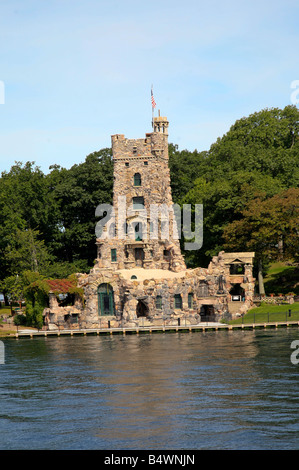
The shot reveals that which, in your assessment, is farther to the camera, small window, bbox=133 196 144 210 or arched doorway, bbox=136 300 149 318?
small window, bbox=133 196 144 210

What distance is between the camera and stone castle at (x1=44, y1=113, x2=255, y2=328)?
96.6 meters

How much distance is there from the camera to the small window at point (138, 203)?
350 ft

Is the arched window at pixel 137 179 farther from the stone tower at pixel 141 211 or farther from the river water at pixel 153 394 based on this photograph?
the river water at pixel 153 394

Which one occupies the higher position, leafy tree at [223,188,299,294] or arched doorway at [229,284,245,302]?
leafy tree at [223,188,299,294]

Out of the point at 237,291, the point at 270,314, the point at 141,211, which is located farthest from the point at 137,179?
the point at 270,314

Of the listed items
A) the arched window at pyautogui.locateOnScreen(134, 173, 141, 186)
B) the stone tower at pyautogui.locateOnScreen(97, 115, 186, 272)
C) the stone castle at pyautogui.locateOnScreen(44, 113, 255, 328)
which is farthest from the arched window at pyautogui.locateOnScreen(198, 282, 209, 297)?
the arched window at pyautogui.locateOnScreen(134, 173, 141, 186)

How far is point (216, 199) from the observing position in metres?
113

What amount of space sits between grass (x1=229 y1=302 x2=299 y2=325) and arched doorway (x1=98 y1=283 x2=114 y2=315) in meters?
14.9

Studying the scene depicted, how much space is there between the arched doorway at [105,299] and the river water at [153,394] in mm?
12497

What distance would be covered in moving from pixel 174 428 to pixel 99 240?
58933mm

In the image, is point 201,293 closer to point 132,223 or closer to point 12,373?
point 132,223

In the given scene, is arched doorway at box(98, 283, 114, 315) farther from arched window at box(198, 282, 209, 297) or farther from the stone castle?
arched window at box(198, 282, 209, 297)

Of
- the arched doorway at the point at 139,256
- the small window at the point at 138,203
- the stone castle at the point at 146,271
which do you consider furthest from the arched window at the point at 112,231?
the small window at the point at 138,203
